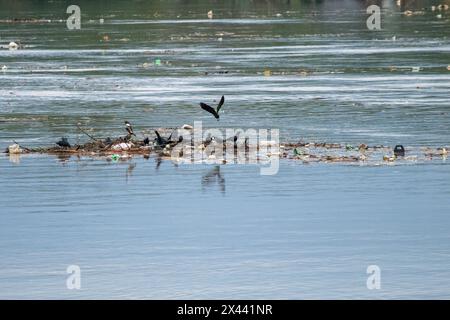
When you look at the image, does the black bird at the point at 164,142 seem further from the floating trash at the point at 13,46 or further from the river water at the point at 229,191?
the floating trash at the point at 13,46

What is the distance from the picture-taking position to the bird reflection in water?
24.3 m

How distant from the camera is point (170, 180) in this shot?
24922mm

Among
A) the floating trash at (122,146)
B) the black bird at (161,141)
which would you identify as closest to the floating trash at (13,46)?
the floating trash at (122,146)

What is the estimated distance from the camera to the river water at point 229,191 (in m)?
18.0

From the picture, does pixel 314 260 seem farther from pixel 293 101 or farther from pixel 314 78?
pixel 314 78

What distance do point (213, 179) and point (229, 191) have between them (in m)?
1.23

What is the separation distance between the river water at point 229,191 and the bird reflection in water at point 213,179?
36 mm

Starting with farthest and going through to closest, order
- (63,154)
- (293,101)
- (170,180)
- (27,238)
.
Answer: (293,101) → (63,154) → (170,180) → (27,238)

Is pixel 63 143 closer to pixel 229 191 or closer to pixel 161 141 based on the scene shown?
pixel 161 141

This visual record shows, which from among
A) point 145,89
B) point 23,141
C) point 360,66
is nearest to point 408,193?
point 23,141

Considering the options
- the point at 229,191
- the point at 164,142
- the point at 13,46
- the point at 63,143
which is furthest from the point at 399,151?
the point at 13,46

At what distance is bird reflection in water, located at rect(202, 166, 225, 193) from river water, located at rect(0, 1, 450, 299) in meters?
0.04
